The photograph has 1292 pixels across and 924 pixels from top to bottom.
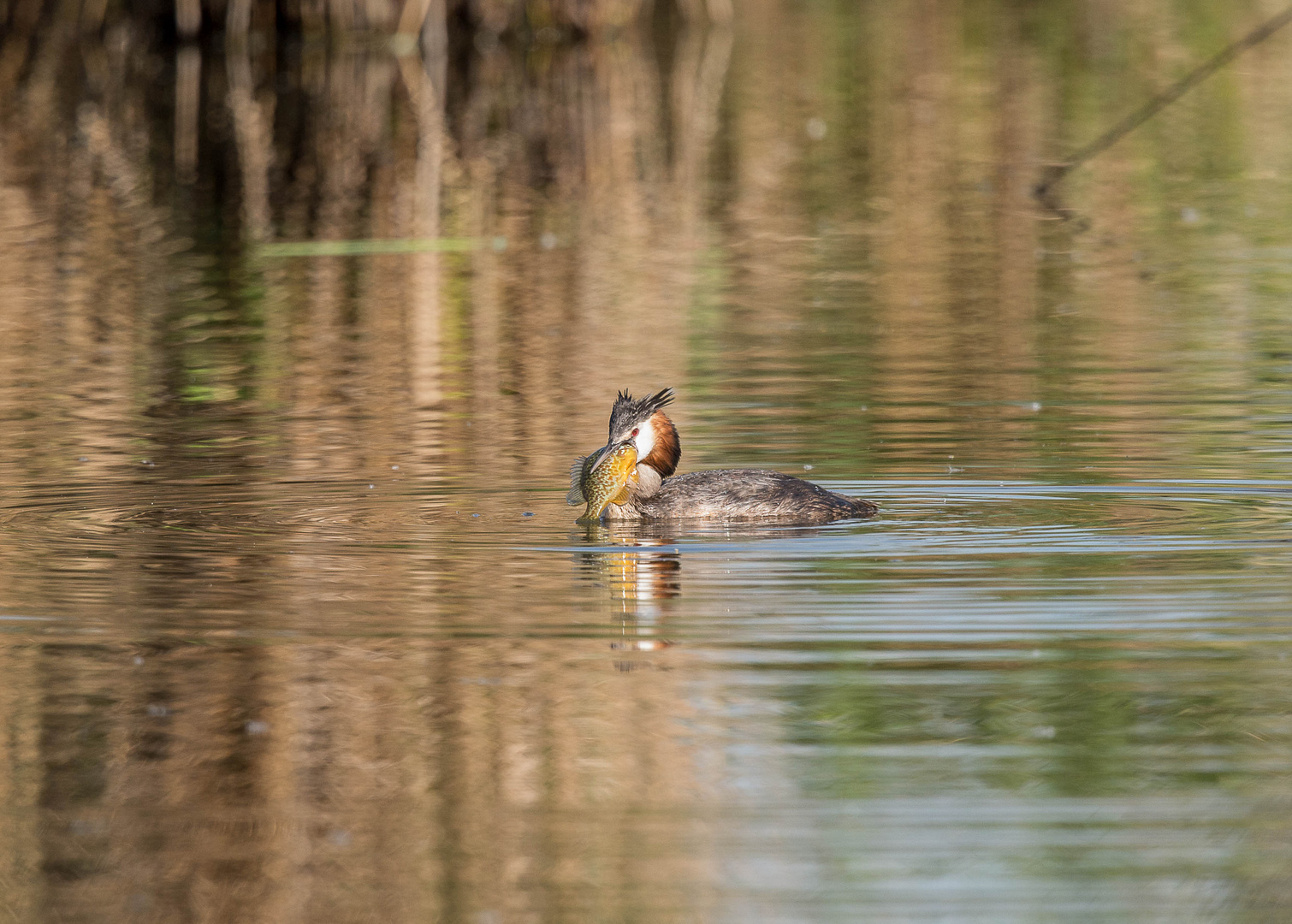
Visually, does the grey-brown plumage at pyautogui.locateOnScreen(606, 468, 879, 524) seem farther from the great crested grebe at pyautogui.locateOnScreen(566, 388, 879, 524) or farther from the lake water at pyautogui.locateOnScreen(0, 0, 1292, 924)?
the lake water at pyautogui.locateOnScreen(0, 0, 1292, 924)

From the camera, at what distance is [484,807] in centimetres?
520

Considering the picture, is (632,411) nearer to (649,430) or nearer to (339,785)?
(649,430)

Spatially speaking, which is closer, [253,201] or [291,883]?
[291,883]

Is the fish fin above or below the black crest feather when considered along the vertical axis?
below

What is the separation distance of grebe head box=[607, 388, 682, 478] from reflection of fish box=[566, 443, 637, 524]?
11cm

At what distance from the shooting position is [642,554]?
830cm

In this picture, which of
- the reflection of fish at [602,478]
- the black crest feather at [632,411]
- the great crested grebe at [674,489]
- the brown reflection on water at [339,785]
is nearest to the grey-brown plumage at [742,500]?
the great crested grebe at [674,489]

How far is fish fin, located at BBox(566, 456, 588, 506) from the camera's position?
8703 mm

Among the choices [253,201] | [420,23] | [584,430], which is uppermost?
[420,23]

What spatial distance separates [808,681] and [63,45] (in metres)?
33.8

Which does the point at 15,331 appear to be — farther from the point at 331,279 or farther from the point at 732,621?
the point at 732,621

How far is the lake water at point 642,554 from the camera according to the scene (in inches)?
193

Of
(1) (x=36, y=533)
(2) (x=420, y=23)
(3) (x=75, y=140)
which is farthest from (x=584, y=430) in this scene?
(2) (x=420, y=23)

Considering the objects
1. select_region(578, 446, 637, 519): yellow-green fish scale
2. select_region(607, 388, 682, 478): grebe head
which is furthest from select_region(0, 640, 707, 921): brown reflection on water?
select_region(607, 388, 682, 478): grebe head
